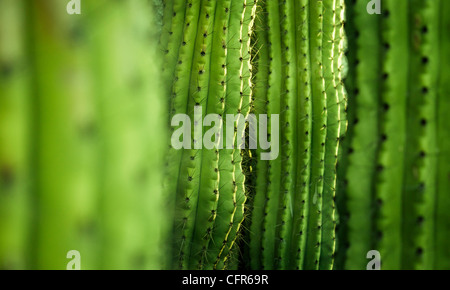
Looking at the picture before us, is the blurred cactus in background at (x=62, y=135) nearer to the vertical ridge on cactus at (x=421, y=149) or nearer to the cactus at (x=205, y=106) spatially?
the vertical ridge on cactus at (x=421, y=149)

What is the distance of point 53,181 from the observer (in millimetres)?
506

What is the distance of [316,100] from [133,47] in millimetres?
1673

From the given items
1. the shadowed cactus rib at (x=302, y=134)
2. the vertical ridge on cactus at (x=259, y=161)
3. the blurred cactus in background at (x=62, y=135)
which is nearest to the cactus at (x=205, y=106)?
the vertical ridge on cactus at (x=259, y=161)

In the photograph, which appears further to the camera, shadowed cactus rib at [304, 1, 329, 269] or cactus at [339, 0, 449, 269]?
shadowed cactus rib at [304, 1, 329, 269]

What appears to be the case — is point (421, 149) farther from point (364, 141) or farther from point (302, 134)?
point (302, 134)

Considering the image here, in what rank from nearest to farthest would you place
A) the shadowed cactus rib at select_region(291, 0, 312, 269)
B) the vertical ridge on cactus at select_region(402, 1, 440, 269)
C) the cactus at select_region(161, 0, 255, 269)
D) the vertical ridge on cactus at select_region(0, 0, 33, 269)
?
the vertical ridge on cactus at select_region(0, 0, 33, 269)
the vertical ridge on cactus at select_region(402, 1, 440, 269)
the cactus at select_region(161, 0, 255, 269)
the shadowed cactus rib at select_region(291, 0, 312, 269)

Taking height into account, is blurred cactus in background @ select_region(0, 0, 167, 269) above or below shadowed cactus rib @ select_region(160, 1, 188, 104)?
below

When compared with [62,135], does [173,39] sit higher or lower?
higher

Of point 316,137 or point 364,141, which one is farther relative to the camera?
point 316,137

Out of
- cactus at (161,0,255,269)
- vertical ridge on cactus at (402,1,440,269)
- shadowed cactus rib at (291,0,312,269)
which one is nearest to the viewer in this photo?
vertical ridge on cactus at (402,1,440,269)

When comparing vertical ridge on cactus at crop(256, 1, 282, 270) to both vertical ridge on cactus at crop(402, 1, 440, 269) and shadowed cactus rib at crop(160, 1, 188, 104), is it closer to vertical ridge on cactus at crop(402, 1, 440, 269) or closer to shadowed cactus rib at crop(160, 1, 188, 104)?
shadowed cactus rib at crop(160, 1, 188, 104)

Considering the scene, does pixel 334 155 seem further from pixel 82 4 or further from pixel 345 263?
pixel 82 4

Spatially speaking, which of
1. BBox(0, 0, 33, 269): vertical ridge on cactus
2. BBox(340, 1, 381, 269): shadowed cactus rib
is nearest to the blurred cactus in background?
BBox(0, 0, 33, 269): vertical ridge on cactus

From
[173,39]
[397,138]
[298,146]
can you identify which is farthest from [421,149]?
[173,39]
